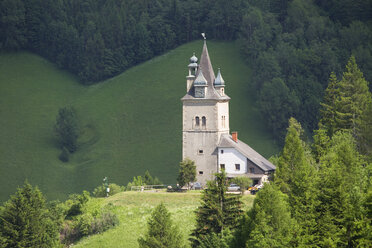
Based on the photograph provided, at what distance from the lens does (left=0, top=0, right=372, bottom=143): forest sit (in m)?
136

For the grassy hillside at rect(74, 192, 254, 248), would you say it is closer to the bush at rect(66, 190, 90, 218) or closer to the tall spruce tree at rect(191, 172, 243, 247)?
the bush at rect(66, 190, 90, 218)

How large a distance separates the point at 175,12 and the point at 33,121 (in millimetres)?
44750

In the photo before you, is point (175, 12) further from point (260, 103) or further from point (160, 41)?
point (260, 103)

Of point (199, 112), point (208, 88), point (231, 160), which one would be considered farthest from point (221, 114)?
point (231, 160)

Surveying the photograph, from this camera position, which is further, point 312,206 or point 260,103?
point 260,103

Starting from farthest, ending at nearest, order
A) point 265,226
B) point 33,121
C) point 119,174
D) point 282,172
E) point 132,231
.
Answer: point 33,121 → point 119,174 → point 132,231 → point 282,172 → point 265,226

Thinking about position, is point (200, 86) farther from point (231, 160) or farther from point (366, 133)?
point (366, 133)

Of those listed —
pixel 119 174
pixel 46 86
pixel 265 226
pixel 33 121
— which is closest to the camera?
pixel 265 226

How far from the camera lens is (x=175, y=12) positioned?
168875 mm

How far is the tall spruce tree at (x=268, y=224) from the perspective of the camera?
2050 inches

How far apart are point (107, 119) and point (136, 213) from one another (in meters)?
69.0

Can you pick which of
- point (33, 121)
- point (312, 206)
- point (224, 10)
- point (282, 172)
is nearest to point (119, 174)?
point (33, 121)

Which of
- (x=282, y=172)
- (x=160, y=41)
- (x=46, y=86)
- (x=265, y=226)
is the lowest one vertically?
(x=265, y=226)

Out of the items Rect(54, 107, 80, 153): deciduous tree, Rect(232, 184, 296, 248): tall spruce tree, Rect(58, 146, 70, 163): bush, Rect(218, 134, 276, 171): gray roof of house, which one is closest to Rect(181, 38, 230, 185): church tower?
Rect(218, 134, 276, 171): gray roof of house
